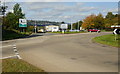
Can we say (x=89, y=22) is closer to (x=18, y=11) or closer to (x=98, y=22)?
(x=98, y=22)

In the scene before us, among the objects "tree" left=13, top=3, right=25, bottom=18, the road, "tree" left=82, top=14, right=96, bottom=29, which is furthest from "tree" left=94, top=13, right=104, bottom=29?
the road

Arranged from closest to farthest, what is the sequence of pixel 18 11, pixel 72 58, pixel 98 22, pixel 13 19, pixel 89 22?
pixel 72 58
pixel 13 19
pixel 18 11
pixel 89 22
pixel 98 22

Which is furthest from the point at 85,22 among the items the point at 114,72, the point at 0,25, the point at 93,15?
the point at 114,72

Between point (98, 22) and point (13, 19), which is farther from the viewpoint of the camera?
point (98, 22)

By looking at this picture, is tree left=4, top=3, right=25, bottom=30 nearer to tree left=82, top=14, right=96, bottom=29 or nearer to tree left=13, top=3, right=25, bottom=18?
tree left=13, top=3, right=25, bottom=18

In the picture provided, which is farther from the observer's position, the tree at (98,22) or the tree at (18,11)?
the tree at (98,22)

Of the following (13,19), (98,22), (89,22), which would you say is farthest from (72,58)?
(98,22)

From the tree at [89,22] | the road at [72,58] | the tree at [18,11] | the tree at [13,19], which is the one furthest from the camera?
the tree at [89,22]

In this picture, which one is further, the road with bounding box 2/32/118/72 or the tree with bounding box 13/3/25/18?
the tree with bounding box 13/3/25/18

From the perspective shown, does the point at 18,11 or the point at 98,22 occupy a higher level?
the point at 18,11

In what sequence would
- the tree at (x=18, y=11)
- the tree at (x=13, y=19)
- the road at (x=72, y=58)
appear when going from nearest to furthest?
the road at (x=72, y=58), the tree at (x=13, y=19), the tree at (x=18, y=11)

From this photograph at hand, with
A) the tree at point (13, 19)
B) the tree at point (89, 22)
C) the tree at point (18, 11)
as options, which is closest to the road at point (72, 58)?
the tree at point (13, 19)

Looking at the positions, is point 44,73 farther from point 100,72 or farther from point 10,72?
point 100,72

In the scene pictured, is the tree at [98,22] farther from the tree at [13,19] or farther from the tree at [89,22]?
the tree at [13,19]
